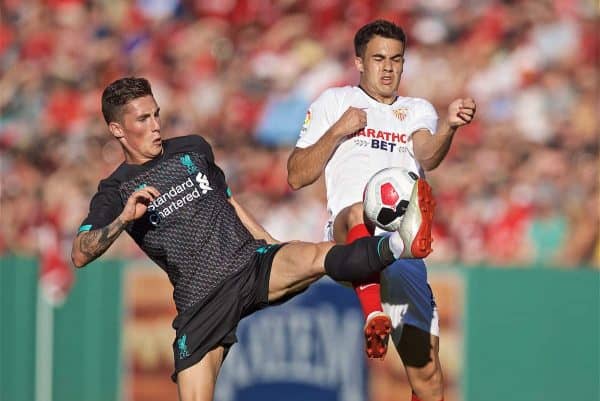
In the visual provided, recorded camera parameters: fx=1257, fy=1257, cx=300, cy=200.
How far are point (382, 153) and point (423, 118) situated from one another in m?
0.40

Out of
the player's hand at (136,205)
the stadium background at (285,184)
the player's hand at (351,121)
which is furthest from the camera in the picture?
the stadium background at (285,184)

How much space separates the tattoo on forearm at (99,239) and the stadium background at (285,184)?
18.8 feet

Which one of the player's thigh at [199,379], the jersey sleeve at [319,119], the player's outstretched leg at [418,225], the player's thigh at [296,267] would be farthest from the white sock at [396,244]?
the player's thigh at [199,379]

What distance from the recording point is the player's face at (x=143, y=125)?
26.1 ft

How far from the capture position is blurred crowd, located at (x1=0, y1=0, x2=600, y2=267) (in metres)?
13.5

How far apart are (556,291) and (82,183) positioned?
568 centimetres

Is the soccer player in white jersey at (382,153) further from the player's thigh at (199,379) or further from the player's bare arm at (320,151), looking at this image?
the player's thigh at (199,379)

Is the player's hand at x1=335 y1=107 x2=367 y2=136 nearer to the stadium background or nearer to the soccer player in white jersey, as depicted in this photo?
the soccer player in white jersey

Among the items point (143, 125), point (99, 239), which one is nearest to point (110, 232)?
point (99, 239)

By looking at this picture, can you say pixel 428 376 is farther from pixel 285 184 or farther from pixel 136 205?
pixel 285 184

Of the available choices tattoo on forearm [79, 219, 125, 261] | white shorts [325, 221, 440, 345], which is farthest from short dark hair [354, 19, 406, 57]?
tattoo on forearm [79, 219, 125, 261]

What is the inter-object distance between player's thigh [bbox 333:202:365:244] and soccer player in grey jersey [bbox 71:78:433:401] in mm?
389

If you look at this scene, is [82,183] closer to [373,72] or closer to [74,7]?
[74,7]

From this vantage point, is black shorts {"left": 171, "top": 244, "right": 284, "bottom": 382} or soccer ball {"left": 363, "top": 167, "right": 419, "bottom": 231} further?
black shorts {"left": 171, "top": 244, "right": 284, "bottom": 382}
